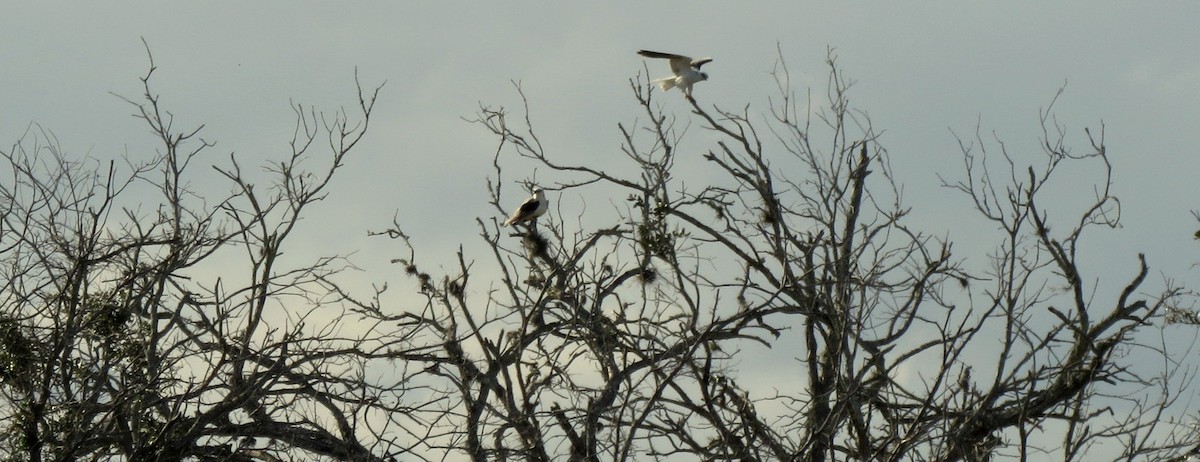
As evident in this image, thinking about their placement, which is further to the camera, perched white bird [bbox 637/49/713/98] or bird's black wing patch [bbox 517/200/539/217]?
perched white bird [bbox 637/49/713/98]

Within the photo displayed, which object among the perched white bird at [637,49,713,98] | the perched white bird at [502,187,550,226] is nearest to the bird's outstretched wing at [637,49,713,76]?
the perched white bird at [637,49,713,98]

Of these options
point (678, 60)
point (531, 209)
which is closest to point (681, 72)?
point (678, 60)

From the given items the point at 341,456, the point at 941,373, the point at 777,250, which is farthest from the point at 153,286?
the point at 941,373

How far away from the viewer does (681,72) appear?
12.9m

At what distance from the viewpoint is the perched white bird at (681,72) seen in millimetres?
12727

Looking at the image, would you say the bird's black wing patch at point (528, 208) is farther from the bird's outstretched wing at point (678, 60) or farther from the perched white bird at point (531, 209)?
the bird's outstretched wing at point (678, 60)

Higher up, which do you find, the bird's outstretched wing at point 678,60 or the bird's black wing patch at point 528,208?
the bird's outstretched wing at point 678,60

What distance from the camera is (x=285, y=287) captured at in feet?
32.4

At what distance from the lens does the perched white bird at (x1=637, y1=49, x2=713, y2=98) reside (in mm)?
12727

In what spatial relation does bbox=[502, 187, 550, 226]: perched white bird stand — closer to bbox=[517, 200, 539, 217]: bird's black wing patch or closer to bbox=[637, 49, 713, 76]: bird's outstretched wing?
bbox=[517, 200, 539, 217]: bird's black wing patch

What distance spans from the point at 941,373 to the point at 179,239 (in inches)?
198

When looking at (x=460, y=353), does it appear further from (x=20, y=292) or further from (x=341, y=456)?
(x=20, y=292)

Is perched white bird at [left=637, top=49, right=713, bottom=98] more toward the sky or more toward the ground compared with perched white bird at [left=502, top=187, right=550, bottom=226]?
more toward the sky

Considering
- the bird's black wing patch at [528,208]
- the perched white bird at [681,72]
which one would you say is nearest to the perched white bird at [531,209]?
the bird's black wing patch at [528,208]
